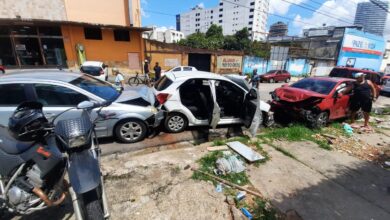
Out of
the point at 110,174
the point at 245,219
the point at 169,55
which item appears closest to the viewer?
the point at 245,219

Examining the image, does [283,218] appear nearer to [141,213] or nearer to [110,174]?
[141,213]

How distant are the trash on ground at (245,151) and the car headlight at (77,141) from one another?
9.92 feet

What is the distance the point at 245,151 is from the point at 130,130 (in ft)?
8.55

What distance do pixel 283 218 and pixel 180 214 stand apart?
1.39 metres

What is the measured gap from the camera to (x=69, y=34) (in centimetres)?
1395

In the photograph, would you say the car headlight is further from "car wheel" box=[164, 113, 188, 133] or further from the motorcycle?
"car wheel" box=[164, 113, 188, 133]

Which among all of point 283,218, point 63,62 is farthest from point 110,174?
point 63,62

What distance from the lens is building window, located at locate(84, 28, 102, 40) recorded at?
14534 mm

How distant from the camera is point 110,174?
331cm

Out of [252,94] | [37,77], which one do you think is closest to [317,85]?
[252,94]

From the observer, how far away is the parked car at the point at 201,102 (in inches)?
185

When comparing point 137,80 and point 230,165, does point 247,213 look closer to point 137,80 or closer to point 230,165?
point 230,165

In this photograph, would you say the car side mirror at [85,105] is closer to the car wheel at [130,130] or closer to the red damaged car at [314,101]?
the car wheel at [130,130]

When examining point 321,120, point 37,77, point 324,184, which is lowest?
point 324,184
